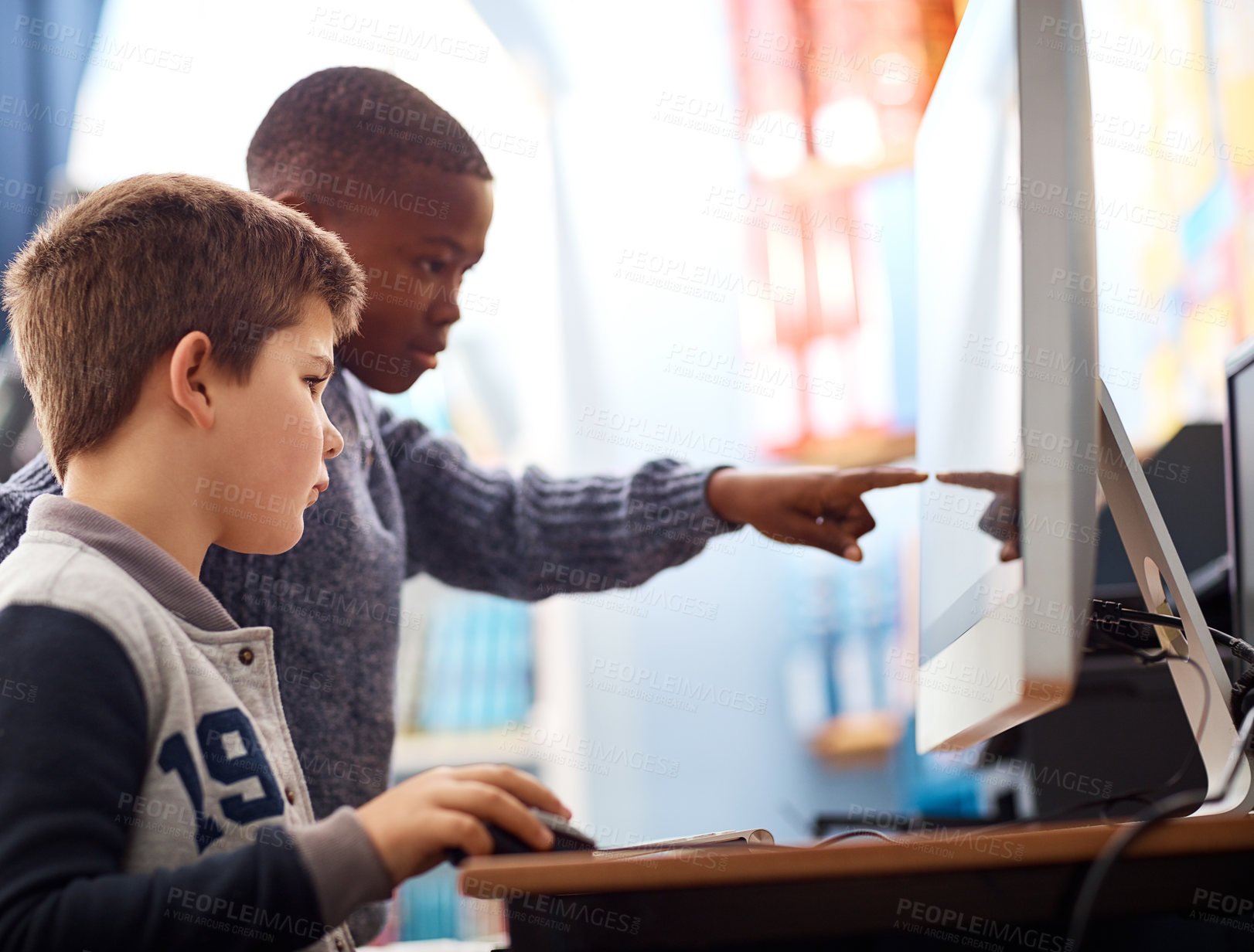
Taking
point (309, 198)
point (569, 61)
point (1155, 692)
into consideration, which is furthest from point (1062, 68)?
point (569, 61)

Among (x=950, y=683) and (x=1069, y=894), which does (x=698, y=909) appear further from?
(x=950, y=683)

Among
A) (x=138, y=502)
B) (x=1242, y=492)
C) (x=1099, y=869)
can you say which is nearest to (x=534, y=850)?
(x=1099, y=869)

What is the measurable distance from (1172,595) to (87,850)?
26.6 inches

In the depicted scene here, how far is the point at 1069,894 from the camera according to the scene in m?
0.42

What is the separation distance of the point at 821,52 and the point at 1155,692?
2070 mm

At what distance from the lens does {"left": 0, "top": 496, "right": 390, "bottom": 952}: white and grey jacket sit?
42 centimetres

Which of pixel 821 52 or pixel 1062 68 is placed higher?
pixel 821 52

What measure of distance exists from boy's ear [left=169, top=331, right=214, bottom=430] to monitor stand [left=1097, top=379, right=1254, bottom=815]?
60 centimetres

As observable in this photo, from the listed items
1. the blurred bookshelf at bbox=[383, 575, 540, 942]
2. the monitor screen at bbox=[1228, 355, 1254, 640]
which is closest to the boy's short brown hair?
the monitor screen at bbox=[1228, 355, 1254, 640]

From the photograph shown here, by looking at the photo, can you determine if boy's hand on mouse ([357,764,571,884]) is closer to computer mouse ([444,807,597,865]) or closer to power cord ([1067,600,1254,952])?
computer mouse ([444,807,597,865])

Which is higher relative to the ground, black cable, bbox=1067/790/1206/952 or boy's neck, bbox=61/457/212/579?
boy's neck, bbox=61/457/212/579

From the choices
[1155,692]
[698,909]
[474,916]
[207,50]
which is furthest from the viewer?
[474,916]

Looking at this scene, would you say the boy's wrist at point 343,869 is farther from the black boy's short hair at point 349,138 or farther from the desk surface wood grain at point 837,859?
the black boy's short hair at point 349,138

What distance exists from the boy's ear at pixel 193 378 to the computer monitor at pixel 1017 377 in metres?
0.52
